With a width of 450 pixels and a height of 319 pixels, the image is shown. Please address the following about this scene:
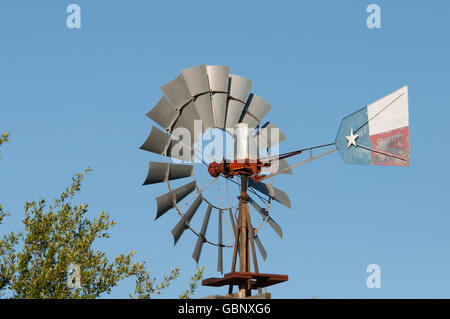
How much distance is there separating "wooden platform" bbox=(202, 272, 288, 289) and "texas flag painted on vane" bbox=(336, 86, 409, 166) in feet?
8.95

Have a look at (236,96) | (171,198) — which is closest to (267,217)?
(171,198)

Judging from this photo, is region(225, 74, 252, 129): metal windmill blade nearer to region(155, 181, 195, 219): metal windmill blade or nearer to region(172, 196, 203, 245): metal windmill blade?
region(155, 181, 195, 219): metal windmill blade

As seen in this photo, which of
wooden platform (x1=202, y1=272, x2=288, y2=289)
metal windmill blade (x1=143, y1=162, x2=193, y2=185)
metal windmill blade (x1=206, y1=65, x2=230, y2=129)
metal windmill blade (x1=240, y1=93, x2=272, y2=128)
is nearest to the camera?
wooden platform (x1=202, y1=272, x2=288, y2=289)

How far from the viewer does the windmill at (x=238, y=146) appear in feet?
39.8

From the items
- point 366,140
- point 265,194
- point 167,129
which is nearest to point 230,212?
point 265,194

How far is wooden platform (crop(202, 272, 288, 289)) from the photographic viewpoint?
1154cm

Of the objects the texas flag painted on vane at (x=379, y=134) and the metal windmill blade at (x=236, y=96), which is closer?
the texas flag painted on vane at (x=379, y=134)

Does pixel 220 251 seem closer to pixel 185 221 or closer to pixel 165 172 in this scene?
pixel 185 221

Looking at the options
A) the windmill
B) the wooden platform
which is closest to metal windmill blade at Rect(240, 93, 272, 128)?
the windmill

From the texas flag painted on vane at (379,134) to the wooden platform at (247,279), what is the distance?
2728mm

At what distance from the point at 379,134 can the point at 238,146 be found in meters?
2.72

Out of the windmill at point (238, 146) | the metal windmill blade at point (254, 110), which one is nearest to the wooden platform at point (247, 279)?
the windmill at point (238, 146)

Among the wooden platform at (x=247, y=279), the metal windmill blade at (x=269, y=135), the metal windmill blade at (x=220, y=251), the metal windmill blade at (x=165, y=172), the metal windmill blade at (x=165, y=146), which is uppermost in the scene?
the metal windmill blade at (x=269, y=135)

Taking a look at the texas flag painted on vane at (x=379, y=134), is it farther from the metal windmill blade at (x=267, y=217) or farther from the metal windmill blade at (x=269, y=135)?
the metal windmill blade at (x=267, y=217)
